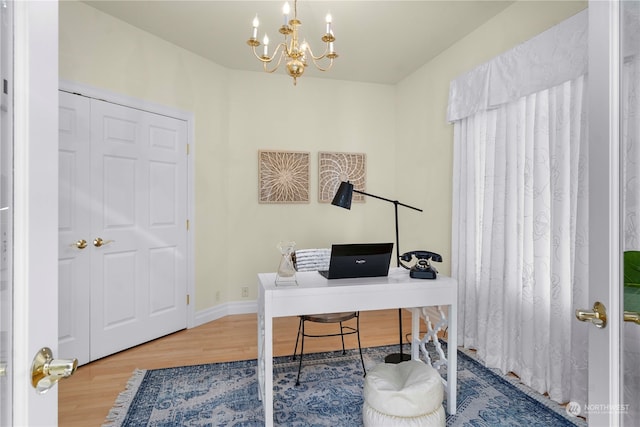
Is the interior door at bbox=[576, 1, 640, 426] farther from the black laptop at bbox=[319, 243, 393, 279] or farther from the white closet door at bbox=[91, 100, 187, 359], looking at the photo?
the white closet door at bbox=[91, 100, 187, 359]

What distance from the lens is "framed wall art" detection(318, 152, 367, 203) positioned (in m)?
4.24

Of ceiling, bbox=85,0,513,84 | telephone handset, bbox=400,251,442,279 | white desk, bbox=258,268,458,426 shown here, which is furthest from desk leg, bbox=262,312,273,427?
ceiling, bbox=85,0,513,84

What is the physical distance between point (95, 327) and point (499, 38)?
392 centimetres

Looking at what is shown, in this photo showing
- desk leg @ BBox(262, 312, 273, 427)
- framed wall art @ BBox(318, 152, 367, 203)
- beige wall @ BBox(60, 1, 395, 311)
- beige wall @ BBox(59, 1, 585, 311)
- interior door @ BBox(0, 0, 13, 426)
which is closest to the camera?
interior door @ BBox(0, 0, 13, 426)

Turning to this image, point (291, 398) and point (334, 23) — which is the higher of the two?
point (334, 23)

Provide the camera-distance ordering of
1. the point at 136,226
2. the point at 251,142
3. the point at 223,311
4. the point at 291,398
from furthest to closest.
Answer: the point at 251,142 → the point at 223,311 → the point at 136,226 → the point at 291,398

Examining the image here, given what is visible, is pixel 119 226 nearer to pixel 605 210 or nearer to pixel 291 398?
pixel 291 398

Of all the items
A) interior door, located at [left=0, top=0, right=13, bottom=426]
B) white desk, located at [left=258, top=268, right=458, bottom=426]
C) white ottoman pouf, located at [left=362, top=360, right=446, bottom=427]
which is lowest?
white ottoman pouf, located at [left=362, top=360, right=446, bottom=427]

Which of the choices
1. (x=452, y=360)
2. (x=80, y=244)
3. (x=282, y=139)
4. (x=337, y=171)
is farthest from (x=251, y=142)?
(x=452, y=360)

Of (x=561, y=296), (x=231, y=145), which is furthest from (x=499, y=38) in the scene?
(x=231, y=145)

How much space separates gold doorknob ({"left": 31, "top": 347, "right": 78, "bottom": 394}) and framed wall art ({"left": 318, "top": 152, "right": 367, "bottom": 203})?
11.9ft

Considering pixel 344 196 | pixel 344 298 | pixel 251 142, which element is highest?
pixel 251 142

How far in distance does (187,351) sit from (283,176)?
2.07 meters

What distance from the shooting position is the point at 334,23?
9.89ft
